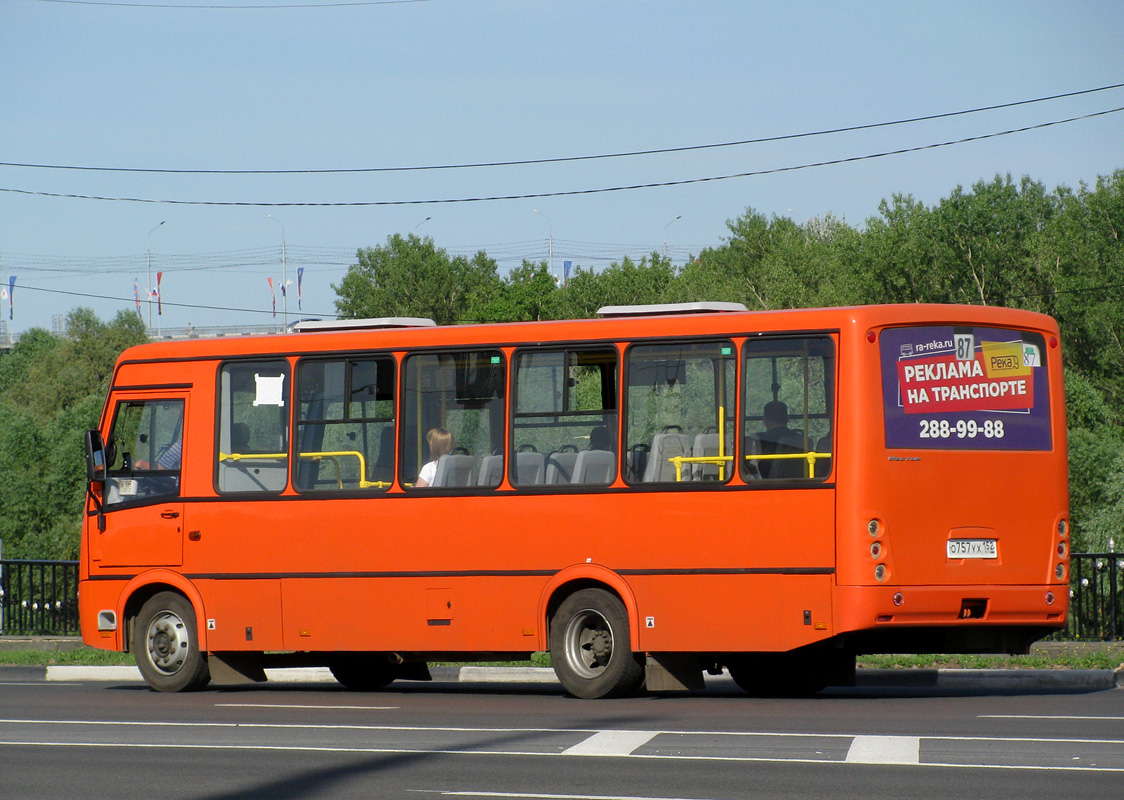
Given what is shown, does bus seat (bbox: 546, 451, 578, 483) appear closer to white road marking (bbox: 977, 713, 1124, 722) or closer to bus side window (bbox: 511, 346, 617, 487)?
bus side window (bbox: 511, 346, 617, 487)

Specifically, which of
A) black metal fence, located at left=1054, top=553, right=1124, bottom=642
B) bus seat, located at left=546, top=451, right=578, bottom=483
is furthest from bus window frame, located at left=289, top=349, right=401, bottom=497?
black metal fence, located at left=1054, top=553, right=1124, bottom=642

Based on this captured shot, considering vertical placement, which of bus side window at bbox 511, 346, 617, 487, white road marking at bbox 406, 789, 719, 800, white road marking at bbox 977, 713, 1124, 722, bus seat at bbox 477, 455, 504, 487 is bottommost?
white road marking at bbox 977, 713, 1124, 722

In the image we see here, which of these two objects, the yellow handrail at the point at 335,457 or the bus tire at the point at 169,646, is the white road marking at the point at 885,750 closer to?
the yellow handrail at the point at 335,457

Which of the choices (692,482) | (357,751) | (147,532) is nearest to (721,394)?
(692,482)

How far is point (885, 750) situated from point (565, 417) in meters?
4.78

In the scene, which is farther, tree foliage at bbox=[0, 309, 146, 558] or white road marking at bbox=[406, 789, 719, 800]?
tree foliage at bbox=[0, 309, 146, 558]

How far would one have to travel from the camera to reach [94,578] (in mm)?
14898

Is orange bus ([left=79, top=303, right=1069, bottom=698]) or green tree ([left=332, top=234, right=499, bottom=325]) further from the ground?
green tree ([left=332, top=234, right=499, bottom=325])

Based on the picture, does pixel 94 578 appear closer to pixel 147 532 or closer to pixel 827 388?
pixel 147 532

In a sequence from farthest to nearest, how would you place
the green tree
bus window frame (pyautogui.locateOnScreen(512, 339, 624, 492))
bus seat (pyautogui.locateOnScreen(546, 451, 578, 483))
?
the green tree → bus seat (pyautogui.locateOnScreen(546, 451, 578, 483)) → bus window frame (pyautogui.locateOnScreen(512, 339, 624, 492))

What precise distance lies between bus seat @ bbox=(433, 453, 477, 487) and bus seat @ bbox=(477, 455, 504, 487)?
11 cm

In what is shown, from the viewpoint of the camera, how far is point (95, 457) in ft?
48.8

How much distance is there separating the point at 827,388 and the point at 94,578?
7.37m

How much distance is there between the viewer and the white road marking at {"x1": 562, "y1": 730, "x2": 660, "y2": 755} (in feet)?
30.5
